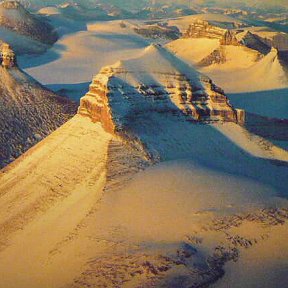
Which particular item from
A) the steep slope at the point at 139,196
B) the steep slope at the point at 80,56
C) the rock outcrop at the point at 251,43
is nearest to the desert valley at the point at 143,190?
the steep slope at the point at 139,196

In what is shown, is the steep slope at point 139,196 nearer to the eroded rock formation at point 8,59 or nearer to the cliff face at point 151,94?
the cliff face at point 151,94

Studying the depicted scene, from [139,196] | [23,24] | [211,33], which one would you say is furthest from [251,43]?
[139,196]

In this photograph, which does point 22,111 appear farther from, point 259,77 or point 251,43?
point 251,43

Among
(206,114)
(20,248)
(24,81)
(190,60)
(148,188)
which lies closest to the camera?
(20,248)

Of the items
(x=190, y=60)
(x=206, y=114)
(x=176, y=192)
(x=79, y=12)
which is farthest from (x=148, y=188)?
(x=79, y=12)

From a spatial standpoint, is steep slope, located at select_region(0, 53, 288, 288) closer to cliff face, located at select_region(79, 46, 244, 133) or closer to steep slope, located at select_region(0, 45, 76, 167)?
cliff face, located at select_region(79, 46, 244, 133)

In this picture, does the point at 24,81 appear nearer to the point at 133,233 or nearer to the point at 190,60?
the point at 133,233

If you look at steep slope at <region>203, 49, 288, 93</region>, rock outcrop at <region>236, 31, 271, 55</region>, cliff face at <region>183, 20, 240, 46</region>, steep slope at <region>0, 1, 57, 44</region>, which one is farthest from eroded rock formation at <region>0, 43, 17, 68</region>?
steep slope at <region>0, 1, 57, 44</region>
